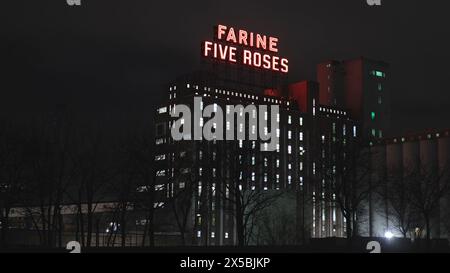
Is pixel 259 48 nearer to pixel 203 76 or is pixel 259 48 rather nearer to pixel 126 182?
pixel 203 76

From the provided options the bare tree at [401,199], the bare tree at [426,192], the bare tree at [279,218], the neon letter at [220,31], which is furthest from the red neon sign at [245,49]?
the bare tree at [279,218]

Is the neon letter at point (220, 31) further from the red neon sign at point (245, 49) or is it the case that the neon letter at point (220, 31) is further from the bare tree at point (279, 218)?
the bare tree at point (279, 218)

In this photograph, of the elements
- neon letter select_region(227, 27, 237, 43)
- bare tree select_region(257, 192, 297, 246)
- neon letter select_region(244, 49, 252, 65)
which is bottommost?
bare tree select_region(257, 192, 297, 246)

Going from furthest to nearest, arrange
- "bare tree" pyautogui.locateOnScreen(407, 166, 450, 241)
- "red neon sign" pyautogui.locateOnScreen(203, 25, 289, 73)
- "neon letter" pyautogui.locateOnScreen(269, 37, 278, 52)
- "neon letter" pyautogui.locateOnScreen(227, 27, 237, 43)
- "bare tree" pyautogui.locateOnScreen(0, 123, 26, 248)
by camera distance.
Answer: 1. "neon letter" pyautogui.locateOnScreen(269, 37, 278, 52)
2. "neon letter" pyautogui.locateOnScreen(227, 27, 237, 43)
3. "red neon sign" pyautogui.locateOnScreen(203, 25, 289, 73)
4. "bare tree" pyautogui.locateOnScreen(407, 166, 450, 241)
5. "bare tree" pyautogui.locateOnScreen(0, 123, 26, 248)

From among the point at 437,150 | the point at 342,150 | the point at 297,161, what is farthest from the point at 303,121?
the point at 342,150

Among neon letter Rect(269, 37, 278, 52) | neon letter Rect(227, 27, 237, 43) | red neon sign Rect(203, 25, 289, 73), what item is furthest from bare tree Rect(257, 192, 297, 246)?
neon letter Rect(269, 37, 278, 52)

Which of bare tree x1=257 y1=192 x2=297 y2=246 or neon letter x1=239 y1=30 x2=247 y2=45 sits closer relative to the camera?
bare tree x1=257 y1=192 x2=297 y2=246

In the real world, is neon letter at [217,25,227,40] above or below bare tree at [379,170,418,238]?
above

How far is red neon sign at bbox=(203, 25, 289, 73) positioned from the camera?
490ft

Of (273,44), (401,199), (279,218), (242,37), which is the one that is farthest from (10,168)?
(273,44)

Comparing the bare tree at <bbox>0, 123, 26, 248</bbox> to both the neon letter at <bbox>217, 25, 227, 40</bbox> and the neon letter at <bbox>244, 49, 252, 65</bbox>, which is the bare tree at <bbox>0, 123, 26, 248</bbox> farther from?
the neon letter at <bbox>244, 49, 252, 65</bbox>
